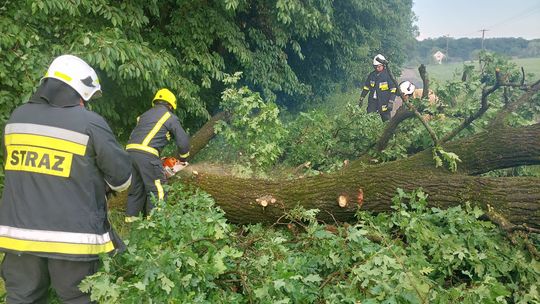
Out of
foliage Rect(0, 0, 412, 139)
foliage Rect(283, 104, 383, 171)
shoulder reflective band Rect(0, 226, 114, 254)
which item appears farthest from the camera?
foliage Rect(283, 104, 383, 171)

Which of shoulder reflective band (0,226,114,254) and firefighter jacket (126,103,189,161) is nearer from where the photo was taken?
shoulder reflective band (0,226,114,254)

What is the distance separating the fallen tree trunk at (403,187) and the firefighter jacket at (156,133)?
2.13 ft

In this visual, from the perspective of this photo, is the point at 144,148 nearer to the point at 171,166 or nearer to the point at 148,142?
the point at 148,142

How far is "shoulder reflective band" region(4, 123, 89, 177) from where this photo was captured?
219cm

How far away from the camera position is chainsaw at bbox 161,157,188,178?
4.25 m

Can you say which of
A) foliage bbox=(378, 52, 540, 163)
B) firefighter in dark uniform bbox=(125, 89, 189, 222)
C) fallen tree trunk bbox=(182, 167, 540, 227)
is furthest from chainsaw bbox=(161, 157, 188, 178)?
foliage bbox=(378, 52, 540, 163)

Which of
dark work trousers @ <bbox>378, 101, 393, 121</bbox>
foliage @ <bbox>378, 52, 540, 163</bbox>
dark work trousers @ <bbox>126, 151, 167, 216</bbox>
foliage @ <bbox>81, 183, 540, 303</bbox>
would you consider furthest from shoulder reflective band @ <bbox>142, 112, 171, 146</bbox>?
dark work trousers @ <bbox>378, 101, 393, 121</bbox>

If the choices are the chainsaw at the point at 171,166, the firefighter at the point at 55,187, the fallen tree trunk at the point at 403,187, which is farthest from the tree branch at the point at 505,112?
the firefighter at the point at 55,187

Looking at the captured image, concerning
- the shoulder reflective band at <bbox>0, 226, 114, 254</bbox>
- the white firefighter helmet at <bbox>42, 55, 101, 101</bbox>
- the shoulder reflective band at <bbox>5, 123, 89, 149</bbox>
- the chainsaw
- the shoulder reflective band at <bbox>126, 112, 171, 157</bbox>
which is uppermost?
the white firefighter helmet at <bbox>42, 55, 101, 101</bbox>

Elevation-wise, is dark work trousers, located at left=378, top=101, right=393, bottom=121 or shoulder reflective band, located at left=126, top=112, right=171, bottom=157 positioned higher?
shoulder reflective band, located at left=126, top=112, right=171, bottom=157

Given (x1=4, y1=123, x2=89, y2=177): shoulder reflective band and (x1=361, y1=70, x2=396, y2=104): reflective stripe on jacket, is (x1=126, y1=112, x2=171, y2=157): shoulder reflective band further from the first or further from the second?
(x1=361, y1=70, x2=396, y2=104): reflective stripe on jacket

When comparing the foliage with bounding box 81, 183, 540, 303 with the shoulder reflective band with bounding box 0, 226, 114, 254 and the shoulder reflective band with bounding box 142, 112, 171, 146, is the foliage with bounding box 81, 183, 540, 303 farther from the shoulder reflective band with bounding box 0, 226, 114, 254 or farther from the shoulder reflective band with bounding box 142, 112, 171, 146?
the shoulder reflective band with bounding box 142, 112, 171, 146

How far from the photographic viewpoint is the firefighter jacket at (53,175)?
219cm

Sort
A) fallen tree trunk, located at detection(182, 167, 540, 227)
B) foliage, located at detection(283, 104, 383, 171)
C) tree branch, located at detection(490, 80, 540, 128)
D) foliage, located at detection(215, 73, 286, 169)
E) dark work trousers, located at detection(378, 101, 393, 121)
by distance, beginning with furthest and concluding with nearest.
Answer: dark work trousers, located at detection(378, 101, 393, 121)
foliage, located at detection(283, 104, 383, 171)
foliage, located at detection(215, 73, 286, 169)
tree branch, located at detection(490, 80, 540, 128)
fallen tree trunk, located at detection(182, 167, 540, 227)
